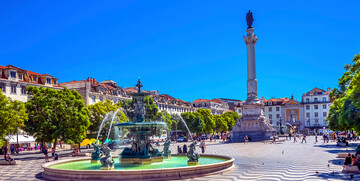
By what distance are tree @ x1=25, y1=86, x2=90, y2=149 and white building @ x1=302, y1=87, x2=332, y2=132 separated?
288ft

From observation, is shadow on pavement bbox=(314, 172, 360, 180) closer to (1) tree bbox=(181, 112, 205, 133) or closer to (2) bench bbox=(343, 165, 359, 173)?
(2) bench bbox=(343, 165, 359, 173)

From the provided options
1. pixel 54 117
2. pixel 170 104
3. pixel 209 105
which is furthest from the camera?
pixel 209 105

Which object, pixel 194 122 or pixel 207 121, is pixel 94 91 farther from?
pixel 207 121

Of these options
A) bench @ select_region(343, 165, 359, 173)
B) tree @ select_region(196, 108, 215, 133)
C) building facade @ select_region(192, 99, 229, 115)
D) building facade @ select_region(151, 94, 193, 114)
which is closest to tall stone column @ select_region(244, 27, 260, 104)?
tree @ select_region(196, 108, 215, 133)

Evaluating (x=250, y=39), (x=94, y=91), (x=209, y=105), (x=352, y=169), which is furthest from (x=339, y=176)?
(x=209, y=105)

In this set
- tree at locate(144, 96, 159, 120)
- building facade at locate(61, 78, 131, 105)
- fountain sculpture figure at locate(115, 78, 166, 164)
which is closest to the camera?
fountain sculpture figure at locate(115, 78, 166, 164)

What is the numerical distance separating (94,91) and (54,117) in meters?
33.6

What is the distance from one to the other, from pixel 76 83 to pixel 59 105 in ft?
107

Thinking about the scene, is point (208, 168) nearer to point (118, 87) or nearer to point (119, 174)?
point (119, 174)

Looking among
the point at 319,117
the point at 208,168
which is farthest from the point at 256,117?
the point at 319,117

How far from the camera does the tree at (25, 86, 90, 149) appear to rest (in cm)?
3256

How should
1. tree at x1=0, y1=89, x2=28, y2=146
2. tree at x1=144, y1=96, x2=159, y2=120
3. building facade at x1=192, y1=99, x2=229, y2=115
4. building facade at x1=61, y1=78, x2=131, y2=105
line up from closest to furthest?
tree at x1=0, y1=89, x2=28, y2=146 < tree at x1=144, y1=96, x2=159, y2=120 < building facade at x1=61, y1=78, x2=131, y2=105 < building facade at x1=192, y1=99, x2=229, y2=115

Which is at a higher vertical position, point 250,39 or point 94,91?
point 250,39

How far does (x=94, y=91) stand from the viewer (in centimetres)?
6631
